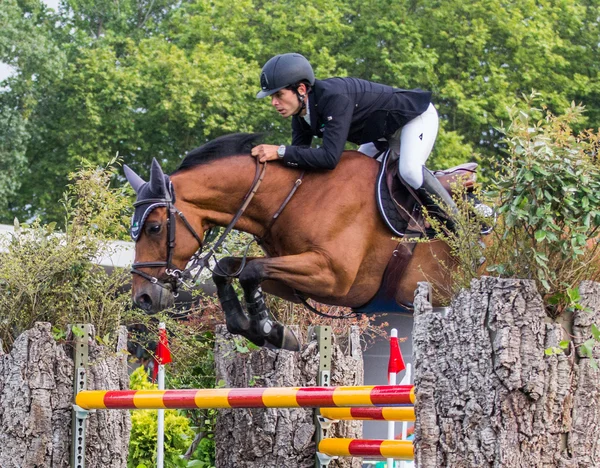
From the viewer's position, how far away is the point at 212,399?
4.73 meters

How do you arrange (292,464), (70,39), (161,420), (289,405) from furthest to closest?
(70,39), (161,420), (292,464), (289,405)

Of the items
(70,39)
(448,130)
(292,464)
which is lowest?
(292,464)

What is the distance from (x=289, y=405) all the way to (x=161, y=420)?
2.23 m

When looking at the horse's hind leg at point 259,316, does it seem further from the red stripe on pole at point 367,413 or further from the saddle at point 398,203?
the saddle at point 398,203

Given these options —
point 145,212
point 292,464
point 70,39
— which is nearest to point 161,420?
point 292,464

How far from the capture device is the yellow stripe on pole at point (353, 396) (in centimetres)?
404

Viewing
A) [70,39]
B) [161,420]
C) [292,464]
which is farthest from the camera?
[70,39]

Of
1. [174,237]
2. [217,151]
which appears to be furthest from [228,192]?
[174,237]

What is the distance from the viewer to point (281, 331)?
5406mm

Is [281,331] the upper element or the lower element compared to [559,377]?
upper

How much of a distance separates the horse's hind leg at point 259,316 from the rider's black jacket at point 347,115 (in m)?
0.68

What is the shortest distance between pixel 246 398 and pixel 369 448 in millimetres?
676

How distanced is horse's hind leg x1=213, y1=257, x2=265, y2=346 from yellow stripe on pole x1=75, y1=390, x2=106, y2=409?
0.78 m

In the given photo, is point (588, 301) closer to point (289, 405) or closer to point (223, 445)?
point (289, 405)
